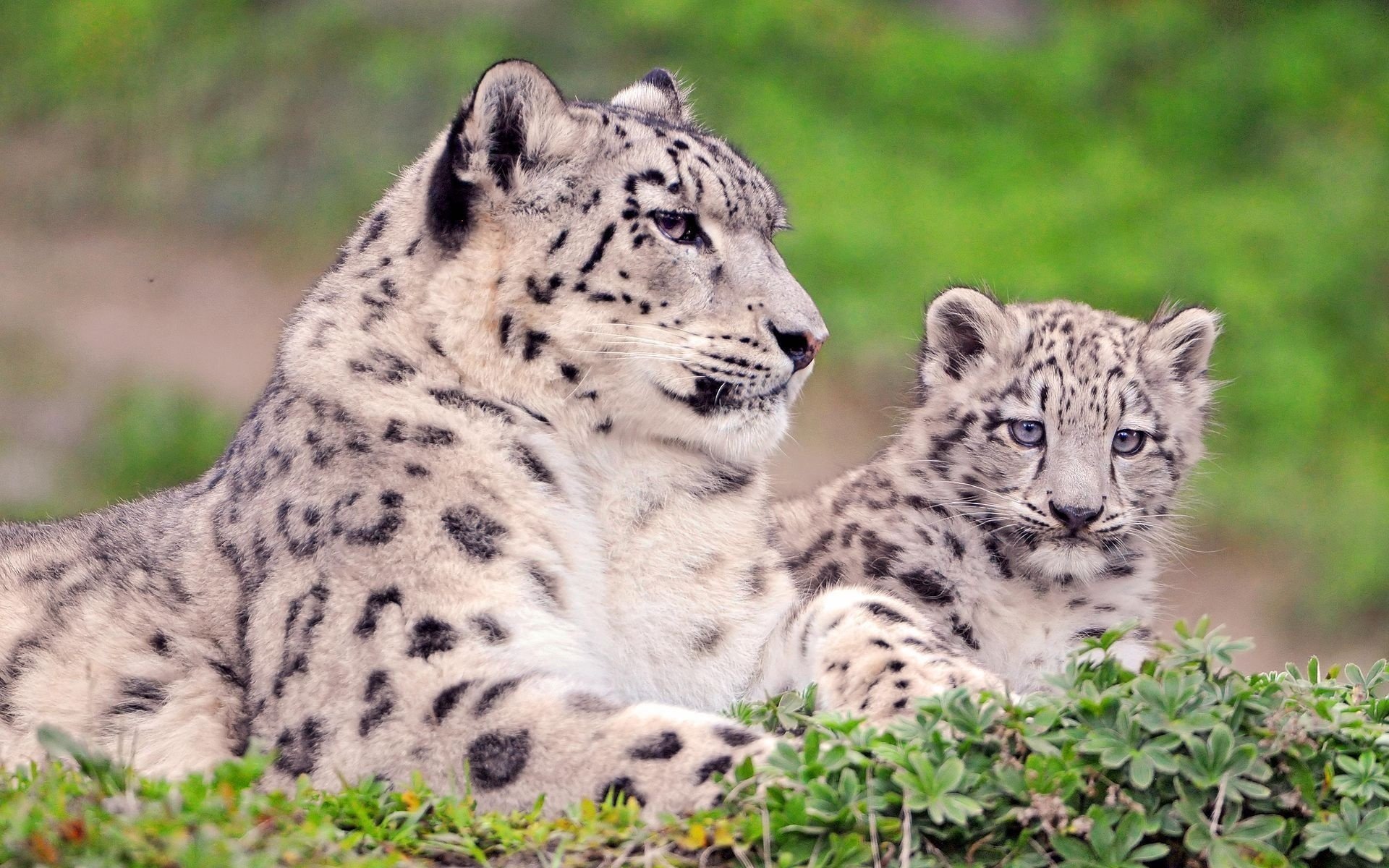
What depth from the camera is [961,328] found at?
863 centimetres

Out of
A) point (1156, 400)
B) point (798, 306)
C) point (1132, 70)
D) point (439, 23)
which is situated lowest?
point (798, 306)

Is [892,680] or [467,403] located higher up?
[467,403]

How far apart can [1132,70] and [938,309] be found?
1494cm

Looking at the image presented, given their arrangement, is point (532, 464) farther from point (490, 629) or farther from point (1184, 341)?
point (1184, 341)

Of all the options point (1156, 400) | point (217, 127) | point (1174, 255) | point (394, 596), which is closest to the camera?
point (394, 596)

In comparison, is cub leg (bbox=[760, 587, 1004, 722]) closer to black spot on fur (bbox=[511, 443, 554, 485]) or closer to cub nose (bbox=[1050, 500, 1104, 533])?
cub nose (bbox=[1050, 500, 1104, 533])

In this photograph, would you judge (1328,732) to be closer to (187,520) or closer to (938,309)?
(938,309)

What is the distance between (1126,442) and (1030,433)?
0.47m

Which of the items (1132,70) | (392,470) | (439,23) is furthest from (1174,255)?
(392,470)

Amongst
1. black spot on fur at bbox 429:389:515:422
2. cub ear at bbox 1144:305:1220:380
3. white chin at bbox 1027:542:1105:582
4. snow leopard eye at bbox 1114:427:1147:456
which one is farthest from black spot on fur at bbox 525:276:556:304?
cub ear at bbox 1144:305:1220:380

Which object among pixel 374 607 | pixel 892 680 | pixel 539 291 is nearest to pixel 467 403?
→ pixel 539 291

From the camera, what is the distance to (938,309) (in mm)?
8633

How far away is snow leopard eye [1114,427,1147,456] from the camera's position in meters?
7.90

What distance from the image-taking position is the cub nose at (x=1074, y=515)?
744 centimetres
